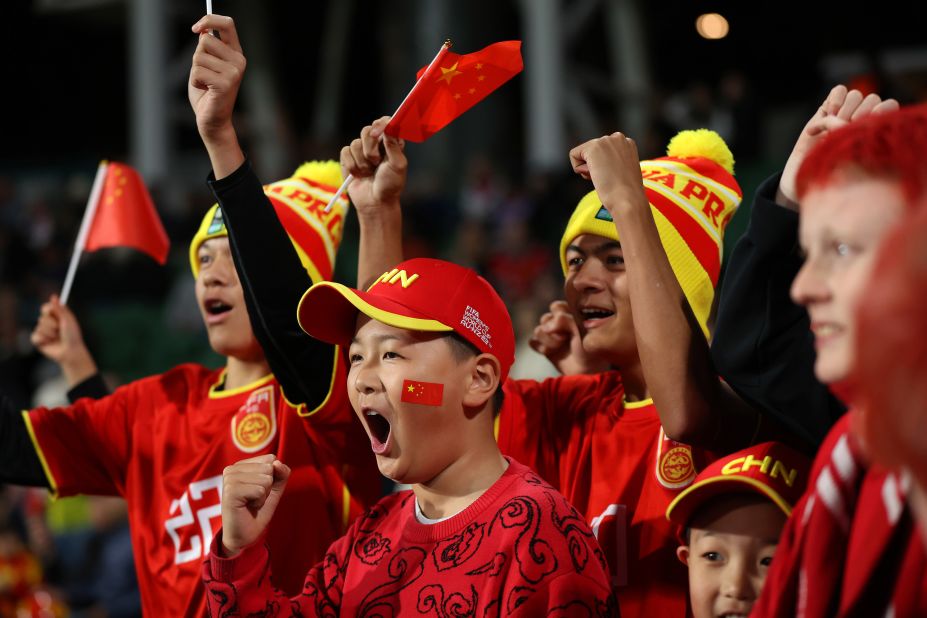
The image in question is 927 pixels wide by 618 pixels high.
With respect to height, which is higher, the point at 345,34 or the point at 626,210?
the point at 345,34

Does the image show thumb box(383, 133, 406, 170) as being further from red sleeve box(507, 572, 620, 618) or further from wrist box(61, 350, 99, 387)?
wrist box(61, 350, 99, 387)

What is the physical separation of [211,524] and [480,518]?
3.18 ft

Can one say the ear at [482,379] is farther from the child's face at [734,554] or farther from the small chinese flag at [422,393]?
→ the child's face at [734,554]

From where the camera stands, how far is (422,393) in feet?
7.48

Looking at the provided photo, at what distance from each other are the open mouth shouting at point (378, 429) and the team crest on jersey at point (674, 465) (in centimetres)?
58

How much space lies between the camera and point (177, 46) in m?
16.5

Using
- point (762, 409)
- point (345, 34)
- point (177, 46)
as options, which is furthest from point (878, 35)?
point (762, 409)

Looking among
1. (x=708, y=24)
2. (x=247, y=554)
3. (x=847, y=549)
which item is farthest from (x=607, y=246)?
(x=708, y=24)

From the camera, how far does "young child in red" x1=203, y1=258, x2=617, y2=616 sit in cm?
210

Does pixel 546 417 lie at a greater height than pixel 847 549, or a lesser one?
lesser

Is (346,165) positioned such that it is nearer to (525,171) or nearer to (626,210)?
(626,210)

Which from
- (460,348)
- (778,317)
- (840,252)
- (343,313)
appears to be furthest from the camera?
(343,313)

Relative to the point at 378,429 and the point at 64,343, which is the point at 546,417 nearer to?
the point at 378,429

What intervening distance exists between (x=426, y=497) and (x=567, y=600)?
1.33ft
